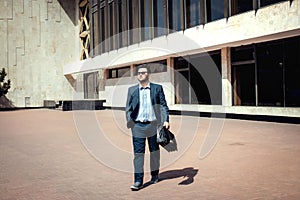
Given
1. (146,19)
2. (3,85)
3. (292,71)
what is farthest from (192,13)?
(3,85)

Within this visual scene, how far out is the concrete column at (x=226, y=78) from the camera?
729 inches

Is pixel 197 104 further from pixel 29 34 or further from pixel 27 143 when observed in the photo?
pixel 29 34

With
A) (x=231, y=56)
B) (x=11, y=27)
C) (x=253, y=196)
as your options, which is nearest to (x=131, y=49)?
(x=231, y=56)

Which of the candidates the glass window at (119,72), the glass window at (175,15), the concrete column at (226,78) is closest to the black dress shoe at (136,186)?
the concrete column at (226,78)

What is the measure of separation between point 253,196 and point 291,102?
11389 mm

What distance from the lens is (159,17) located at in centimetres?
2431

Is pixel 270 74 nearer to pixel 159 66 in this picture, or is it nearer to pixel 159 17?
pixel 159 66

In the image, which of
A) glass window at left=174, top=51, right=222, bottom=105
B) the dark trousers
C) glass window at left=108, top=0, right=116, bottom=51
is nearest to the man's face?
the dark trousers

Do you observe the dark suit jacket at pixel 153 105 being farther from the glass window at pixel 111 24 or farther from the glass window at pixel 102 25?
the glass window at pixel 102 25

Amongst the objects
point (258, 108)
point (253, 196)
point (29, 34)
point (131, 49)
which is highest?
point (29, 34)

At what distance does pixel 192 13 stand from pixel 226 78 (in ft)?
15.9

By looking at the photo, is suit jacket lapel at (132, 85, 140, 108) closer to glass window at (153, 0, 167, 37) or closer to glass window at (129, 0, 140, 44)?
glass window at (153, 0, 167, 37)

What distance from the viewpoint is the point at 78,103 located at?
109ft

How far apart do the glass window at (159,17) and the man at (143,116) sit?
18.1 m
